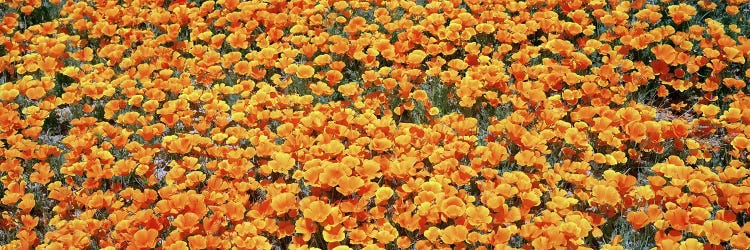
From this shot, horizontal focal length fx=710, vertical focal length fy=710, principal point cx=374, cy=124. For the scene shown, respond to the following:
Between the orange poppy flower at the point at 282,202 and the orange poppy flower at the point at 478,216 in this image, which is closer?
the orange poppy flower at the point at 478,216

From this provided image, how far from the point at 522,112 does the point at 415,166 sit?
2.60ft

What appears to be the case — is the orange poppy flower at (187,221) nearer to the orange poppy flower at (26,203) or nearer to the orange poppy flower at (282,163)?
the orange poppy flower at (282,163)

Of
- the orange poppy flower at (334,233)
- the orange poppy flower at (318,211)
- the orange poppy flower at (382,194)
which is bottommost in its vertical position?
the orange poppy flower at (334,233)

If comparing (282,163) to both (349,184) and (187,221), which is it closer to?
(349,184)

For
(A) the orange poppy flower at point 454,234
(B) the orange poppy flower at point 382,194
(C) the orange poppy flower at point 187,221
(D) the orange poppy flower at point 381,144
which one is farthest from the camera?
(D) the orange poppy flower at point 381,144

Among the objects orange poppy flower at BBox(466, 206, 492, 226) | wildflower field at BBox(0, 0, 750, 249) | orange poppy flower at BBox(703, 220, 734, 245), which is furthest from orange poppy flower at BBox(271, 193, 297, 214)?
orange poppy flower at BBox(703, 220, 734, 245)

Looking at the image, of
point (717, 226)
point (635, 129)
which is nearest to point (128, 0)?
point (635, 129)

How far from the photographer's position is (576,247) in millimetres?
3088

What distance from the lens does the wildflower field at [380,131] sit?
10.6 ft

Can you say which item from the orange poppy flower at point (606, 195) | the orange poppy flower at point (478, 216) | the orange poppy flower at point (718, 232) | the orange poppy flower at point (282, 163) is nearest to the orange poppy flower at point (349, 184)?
the orange poppy flower at point (282, 163)

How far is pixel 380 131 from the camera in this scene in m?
3.88

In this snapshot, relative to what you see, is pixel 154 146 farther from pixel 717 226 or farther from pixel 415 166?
pixel 717 226

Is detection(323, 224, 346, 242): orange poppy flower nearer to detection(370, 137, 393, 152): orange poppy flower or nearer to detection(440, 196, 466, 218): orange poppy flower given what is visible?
detection(440, 196, 466, 218): orange poppy flower

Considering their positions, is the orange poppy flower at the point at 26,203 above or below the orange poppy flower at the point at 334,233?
below
